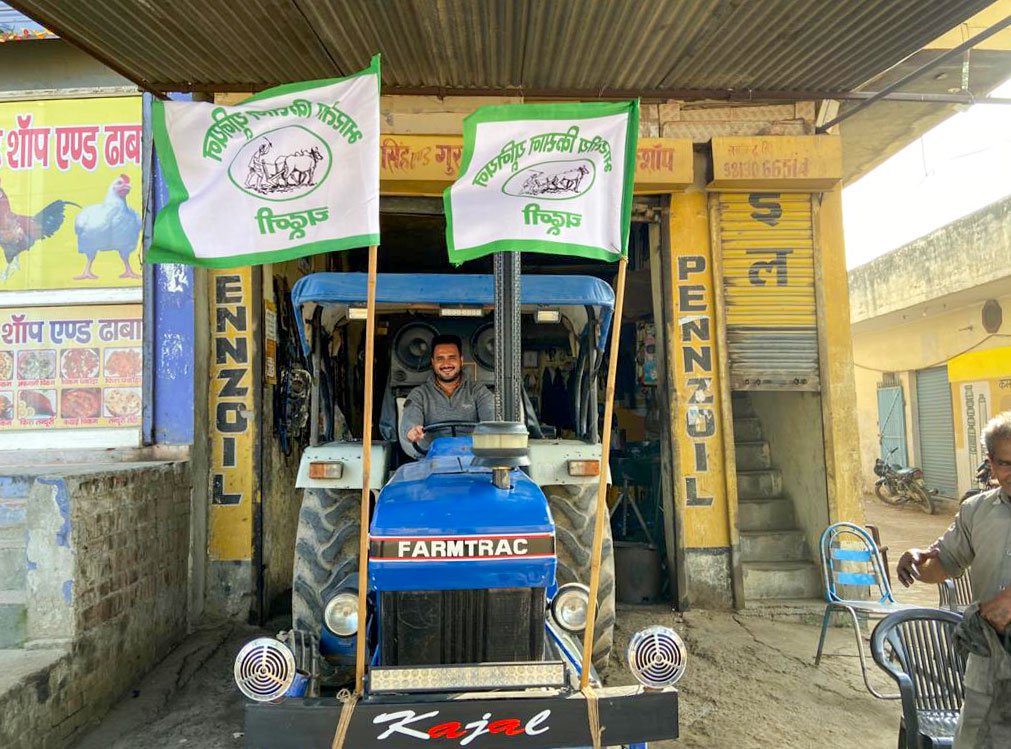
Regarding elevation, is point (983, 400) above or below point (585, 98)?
below

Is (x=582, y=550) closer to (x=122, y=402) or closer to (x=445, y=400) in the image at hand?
(x=445, y=400)

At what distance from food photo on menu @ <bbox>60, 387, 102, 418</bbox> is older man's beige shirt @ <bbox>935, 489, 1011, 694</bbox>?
5.94 m

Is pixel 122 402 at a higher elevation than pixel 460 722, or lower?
higher

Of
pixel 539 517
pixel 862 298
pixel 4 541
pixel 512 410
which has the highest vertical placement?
pixel 862 298

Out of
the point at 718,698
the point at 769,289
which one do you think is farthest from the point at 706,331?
the point at 718,698

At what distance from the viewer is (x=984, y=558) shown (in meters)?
2.52

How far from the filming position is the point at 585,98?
18.5 feet

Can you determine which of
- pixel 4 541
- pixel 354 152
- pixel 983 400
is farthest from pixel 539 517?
pixel 983 400

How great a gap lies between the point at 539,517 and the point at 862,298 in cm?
1537

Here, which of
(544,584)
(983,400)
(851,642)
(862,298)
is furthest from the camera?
(862,298)

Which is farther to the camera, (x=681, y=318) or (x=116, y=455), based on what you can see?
(x=681, y=318)

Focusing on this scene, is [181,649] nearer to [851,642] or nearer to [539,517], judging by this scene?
[539,517]

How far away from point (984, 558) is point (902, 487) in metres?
12.7

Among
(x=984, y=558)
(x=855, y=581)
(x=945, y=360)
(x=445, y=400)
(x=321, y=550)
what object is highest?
(x=945, y=360)
